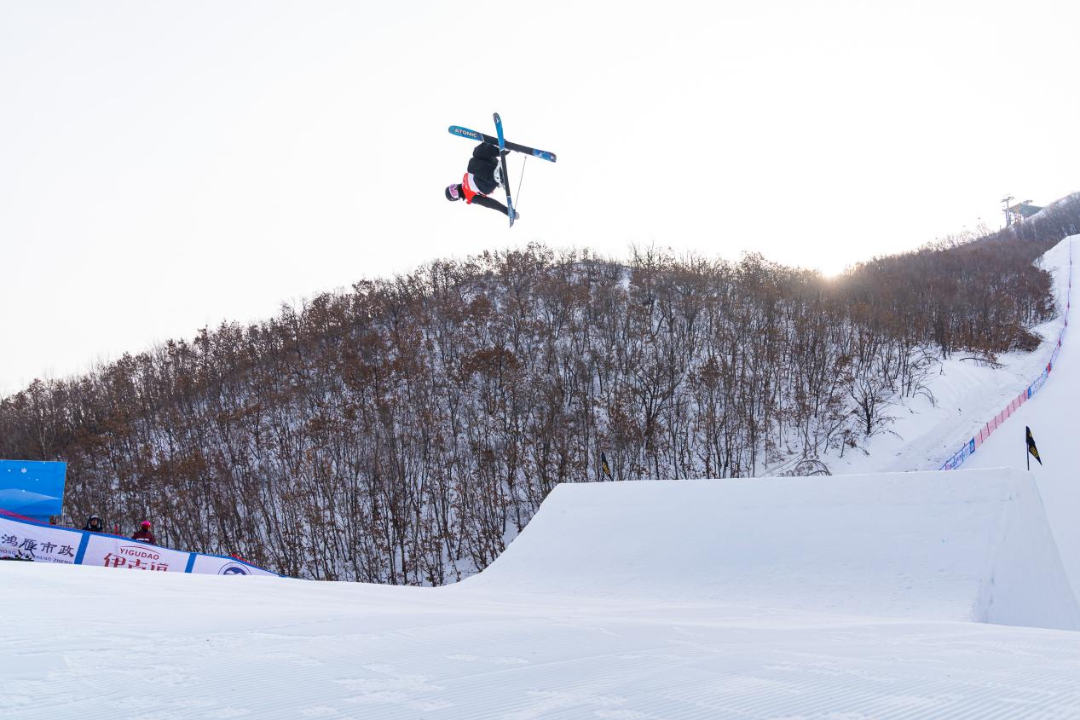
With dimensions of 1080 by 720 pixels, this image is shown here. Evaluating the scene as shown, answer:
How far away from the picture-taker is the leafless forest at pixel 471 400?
30.1 metres

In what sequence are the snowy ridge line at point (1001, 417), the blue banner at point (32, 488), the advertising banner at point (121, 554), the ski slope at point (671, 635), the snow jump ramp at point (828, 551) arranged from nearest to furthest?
the ski slope at point (671, 635) < the snow jump ramp at point (828, 551) < the advertising banner at point (121, 554) < the blue banner at point (32, 488) < the snowy ridge line at point (1001, 417)

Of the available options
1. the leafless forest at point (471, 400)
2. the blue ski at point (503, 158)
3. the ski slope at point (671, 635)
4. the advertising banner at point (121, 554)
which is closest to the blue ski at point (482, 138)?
the blue ski at point (503, 158)

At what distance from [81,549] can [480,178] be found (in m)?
11.0

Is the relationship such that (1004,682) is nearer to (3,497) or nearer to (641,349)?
(3,497)

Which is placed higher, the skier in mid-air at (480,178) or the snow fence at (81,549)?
the skier in mid-air at (480,178)

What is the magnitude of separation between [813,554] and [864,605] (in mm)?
1288

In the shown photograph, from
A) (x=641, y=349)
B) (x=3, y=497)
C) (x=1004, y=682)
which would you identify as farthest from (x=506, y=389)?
(x=1004, y=682)

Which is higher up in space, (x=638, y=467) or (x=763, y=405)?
(x=763, y=405)

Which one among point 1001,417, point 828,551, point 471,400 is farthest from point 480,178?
point 471,400

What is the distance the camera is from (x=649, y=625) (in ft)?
17.6

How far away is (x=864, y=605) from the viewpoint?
853 centimetres

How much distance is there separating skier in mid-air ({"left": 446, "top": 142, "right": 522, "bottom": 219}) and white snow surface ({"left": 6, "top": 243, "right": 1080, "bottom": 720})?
4181mm

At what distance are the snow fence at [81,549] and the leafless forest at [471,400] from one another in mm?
14974

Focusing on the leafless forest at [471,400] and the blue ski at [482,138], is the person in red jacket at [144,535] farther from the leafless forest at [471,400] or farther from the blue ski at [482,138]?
the leafless forest at [471,400]
